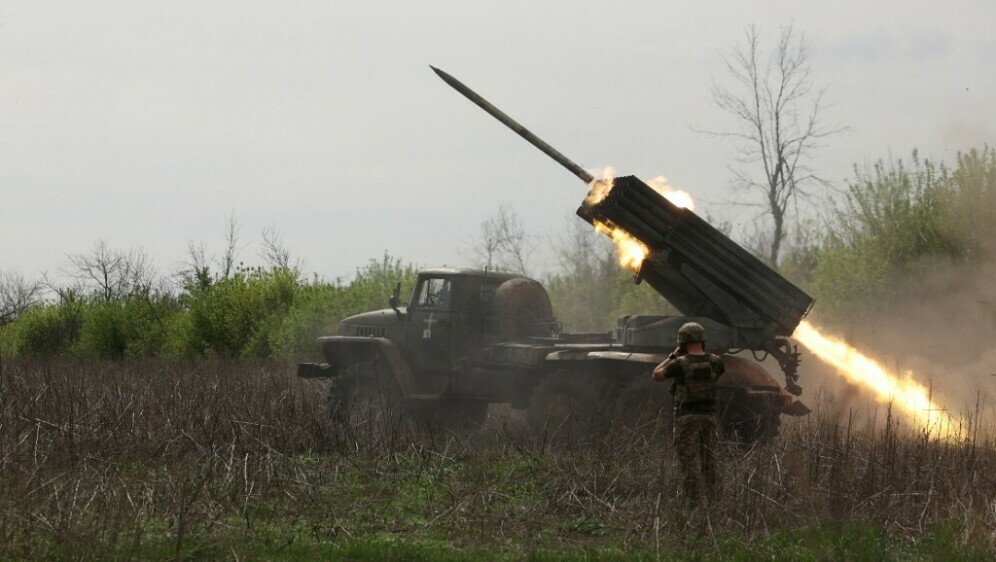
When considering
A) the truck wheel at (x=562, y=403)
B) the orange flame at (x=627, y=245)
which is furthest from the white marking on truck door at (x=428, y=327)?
the orange flame at (x=627, y=245)

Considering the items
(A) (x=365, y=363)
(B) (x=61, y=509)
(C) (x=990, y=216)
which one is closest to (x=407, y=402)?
(A) (x=365, y=363)

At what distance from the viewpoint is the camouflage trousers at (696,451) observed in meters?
9.89

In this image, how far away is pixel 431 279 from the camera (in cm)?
1722

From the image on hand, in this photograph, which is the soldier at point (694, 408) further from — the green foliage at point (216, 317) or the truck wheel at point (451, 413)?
the green foliage at point (216, 317)

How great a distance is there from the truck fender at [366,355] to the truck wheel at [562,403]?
233 cm

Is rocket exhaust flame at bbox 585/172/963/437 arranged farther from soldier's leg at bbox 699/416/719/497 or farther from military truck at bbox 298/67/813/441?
soldier's leg at bbox 699/416/719/497

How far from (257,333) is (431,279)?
1636 cm

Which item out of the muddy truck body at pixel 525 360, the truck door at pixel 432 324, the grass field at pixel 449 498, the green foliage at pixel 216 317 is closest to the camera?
the grass field at pixel 449 498

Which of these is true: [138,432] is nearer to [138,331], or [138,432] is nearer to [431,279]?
[431,279]

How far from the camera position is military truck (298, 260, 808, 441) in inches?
572

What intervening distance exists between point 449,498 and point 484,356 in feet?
Answer: 20.1

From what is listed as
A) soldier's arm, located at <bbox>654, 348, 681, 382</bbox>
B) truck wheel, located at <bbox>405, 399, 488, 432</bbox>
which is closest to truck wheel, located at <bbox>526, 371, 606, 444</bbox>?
truck wheel, located at <bbox>405, 399, 488, 432</bbox>

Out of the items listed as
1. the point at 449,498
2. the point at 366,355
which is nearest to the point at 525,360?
the point at 366,355

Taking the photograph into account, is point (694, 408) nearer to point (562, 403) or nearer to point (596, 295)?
point (562, 403)
